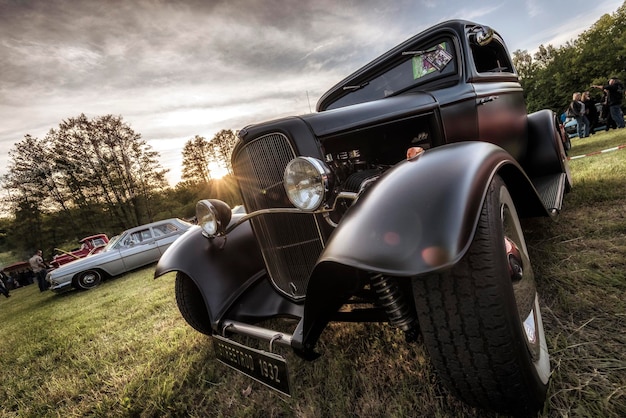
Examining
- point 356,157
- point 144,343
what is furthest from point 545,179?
point 144,343

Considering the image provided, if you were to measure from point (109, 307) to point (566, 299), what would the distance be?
5877mm

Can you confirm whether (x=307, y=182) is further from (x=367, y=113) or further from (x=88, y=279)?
(x=88, y=279)

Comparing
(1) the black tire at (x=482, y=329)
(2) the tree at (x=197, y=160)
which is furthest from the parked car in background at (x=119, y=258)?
(2) the tree at (x=197, y=160)

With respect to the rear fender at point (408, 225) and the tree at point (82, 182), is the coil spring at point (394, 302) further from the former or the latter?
the tree at point (82, 182)

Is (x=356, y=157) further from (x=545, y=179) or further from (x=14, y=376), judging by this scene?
(x=14, y=376)

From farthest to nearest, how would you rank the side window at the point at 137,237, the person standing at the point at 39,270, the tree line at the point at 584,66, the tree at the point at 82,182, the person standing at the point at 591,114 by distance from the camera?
the tree line at the point at 584,66 < the tree at the point at 82,182 < the person standing at the point at 39,270 < the person standing at the point at 591,114 < the side window at the point at 137,237

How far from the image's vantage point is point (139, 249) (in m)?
9.40

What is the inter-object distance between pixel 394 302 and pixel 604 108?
14034 mm

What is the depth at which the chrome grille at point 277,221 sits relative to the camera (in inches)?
64.6

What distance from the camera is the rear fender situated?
2.82 ft

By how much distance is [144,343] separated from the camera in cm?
272

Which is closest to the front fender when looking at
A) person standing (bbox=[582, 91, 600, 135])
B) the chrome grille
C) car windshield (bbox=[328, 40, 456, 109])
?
the chrome grille

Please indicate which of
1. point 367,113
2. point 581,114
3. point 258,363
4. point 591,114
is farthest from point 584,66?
point 258,363

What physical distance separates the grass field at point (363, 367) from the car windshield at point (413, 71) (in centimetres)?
162
